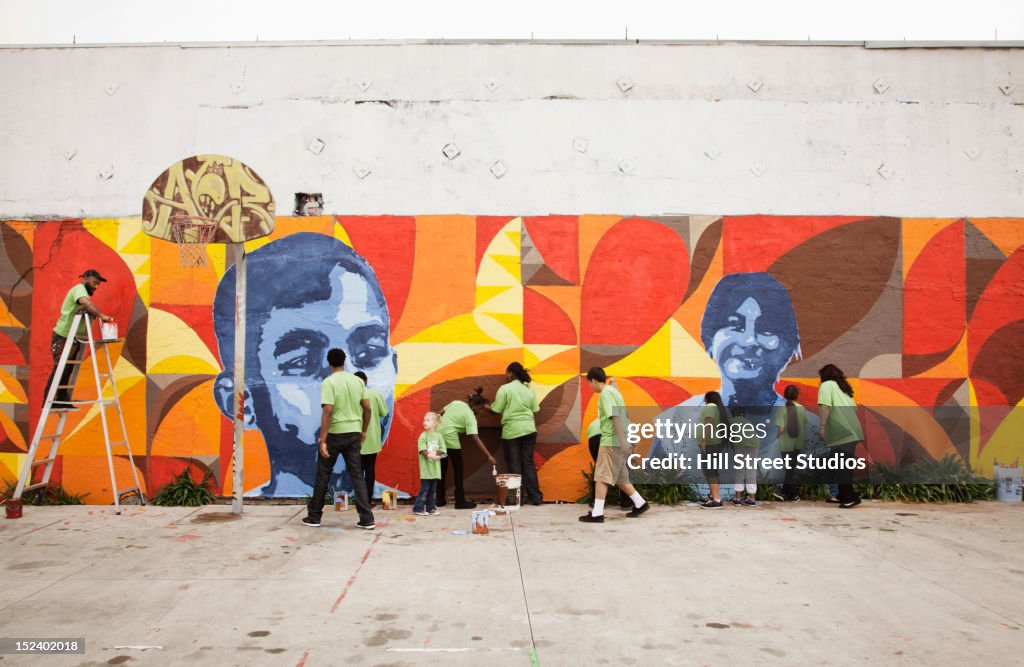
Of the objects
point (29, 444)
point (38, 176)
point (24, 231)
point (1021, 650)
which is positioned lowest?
point (1021, 650)

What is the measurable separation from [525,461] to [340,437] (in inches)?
98.0

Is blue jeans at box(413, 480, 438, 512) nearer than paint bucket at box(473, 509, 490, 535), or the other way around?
paint bucket at box(473, 509, 490, 535)

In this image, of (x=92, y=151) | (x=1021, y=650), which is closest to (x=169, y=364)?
(x=92, y=151)

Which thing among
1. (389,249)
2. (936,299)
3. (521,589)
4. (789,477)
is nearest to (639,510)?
(789,477)

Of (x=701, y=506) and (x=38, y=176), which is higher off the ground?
(x=38, y=176)

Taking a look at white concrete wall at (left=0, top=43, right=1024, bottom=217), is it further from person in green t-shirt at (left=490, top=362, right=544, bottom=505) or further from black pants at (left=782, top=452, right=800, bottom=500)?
black pants at (left=782, top=452, right=800, bottom=500)

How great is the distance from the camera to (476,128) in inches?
400

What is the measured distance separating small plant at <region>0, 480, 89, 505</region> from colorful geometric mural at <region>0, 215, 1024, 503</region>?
0.39ft

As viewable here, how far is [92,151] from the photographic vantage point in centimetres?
1013

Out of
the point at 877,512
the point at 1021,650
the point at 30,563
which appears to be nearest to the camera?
the point at 1021,650

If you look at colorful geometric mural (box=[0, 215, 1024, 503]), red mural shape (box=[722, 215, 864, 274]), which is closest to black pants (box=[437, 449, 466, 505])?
colorful geometric mural (box=[0, 215, 1024, 503])

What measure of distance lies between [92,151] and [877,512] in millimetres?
11156

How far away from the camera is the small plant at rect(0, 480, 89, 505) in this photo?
377 inches

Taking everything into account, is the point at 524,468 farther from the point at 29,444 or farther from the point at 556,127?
the point at 29,444
